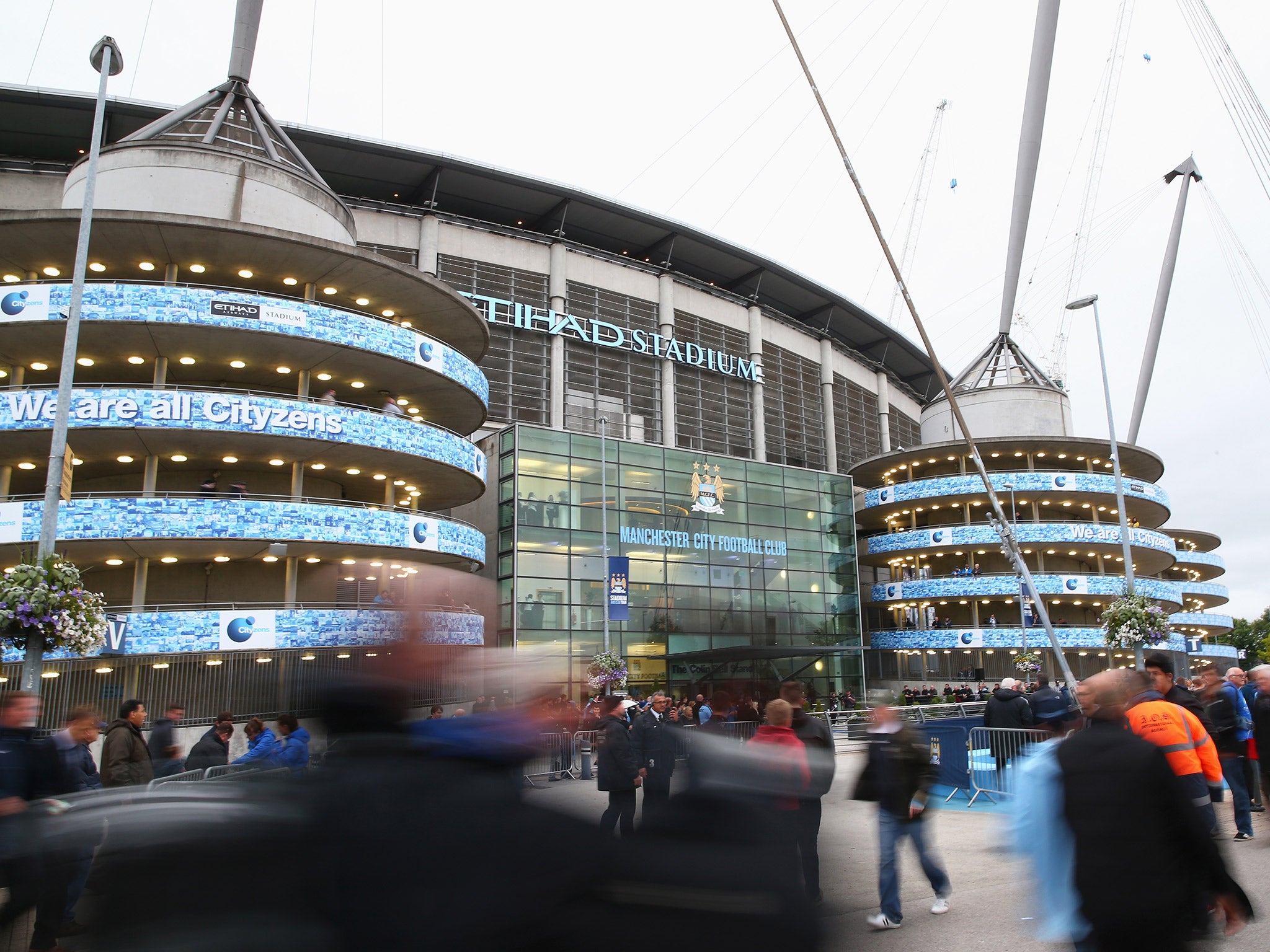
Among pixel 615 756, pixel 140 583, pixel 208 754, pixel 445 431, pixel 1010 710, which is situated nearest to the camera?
pixel 615 756

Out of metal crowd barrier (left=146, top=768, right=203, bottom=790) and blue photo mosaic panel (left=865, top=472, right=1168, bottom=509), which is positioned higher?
blue photo mosaic panel (left=865, top=472, right=1168, bottom=509)

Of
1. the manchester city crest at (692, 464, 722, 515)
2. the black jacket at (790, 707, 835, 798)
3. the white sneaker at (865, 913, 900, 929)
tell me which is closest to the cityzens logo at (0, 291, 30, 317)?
the black jacket at (790, 707, 835, 798)

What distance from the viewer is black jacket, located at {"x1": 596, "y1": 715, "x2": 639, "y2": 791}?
323 inches

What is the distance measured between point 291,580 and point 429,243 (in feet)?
66.5

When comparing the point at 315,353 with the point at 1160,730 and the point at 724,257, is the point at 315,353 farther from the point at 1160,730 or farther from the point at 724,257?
the point at 724,257

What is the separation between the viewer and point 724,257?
5012 centimetres

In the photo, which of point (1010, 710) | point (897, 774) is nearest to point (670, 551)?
point (1010, 710)

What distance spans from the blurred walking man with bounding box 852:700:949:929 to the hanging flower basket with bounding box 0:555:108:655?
14.0 metres

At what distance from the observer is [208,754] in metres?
11.1

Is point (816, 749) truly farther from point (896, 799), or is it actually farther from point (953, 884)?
point (953, 884)

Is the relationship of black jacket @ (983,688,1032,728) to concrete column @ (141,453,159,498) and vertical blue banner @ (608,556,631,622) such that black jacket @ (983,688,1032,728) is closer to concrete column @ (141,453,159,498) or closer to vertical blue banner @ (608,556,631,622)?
vertical blue banner @ (608,556,631,622)

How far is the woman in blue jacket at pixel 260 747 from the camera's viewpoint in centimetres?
959

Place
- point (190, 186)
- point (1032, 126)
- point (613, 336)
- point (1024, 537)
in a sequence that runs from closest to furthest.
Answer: point (190, 186), point (1032, 126), point (613, 336), point (1024, 537)

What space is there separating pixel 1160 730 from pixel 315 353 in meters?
25.3
